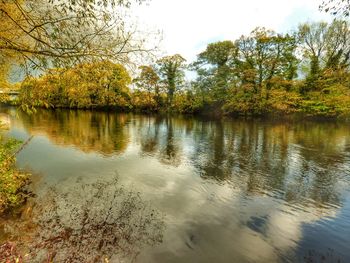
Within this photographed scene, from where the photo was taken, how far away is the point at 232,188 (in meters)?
9.20

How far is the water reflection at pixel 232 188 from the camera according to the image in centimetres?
554

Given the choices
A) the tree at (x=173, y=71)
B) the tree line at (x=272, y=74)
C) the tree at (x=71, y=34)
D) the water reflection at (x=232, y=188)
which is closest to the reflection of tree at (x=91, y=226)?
the water reflection at (x=232, y=188)

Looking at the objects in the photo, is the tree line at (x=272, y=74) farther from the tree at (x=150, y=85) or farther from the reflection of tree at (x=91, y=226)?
the reflection of tree at (x=91, y=226)

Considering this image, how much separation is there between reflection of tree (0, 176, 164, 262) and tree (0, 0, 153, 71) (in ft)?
11.9

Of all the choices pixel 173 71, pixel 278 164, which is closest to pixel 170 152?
pixel 278 164

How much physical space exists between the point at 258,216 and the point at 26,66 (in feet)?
21.8

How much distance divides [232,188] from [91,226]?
5.23 m

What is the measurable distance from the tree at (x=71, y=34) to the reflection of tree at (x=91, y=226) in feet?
11.9

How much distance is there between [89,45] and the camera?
4.23m

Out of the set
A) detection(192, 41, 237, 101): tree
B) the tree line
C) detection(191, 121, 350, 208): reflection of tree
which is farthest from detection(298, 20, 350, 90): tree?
detection(191, 121, 350, 208): reflection of tree

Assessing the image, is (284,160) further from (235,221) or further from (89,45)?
(89,45)

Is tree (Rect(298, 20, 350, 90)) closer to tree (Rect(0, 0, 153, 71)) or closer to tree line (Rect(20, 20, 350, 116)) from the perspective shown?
tree line (Rect(20, 20, 350, 116))

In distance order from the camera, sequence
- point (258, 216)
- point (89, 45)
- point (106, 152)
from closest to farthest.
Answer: point (89, 45), point (258, 216), point (106, 152)

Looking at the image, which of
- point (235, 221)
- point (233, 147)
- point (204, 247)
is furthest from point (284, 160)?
point (204, 247)
